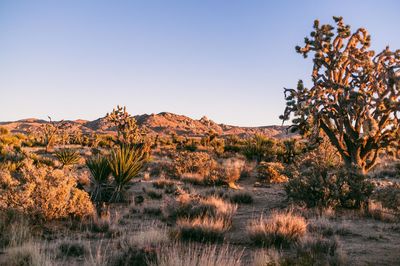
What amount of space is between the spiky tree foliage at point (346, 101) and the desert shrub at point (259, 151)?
343 inches

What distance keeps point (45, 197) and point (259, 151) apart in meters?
16.9

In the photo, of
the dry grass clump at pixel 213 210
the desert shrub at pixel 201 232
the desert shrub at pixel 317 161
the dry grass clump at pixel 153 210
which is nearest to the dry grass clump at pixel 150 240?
the desert shrub at pixel 201 232

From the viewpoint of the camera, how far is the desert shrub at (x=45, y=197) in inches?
300

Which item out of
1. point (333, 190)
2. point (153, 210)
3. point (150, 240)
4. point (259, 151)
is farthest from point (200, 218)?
point (259, 151)

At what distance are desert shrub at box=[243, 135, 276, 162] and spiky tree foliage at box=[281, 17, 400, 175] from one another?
343 inches

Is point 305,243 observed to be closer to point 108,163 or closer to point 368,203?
point 368,203

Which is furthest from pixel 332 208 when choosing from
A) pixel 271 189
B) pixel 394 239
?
pixel 271 189

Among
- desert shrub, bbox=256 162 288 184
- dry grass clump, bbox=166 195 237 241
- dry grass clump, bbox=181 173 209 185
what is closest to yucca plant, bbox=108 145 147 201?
dry grass clump, bbox=166 195 237 241

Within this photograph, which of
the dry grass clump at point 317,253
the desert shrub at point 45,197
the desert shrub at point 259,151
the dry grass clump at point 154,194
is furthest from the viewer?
the desert shrub at point 259,151

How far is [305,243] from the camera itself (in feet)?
19.7

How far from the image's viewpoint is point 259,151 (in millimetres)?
23078

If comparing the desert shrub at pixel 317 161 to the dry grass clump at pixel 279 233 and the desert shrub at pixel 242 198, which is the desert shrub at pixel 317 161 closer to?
the desert shrub at pixel 242 198

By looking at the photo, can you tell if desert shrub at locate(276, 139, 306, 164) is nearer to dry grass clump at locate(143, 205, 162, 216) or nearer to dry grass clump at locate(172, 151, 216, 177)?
dry grass clump at locate(172, 151, 216, 177)

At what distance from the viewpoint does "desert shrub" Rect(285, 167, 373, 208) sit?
9.78m
